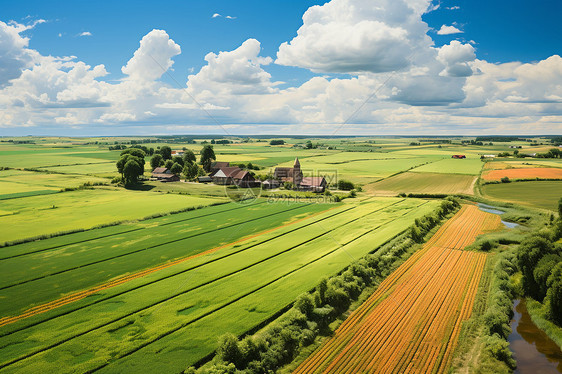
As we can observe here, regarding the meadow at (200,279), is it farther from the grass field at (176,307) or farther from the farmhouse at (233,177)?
the farmhouse at (233,177)

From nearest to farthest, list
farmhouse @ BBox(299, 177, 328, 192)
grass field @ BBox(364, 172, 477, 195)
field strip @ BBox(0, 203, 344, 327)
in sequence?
field strip @ BBox(0, 203, 344, 327)
farmhouse @ BBox(299, 177, 328, 192)
grass field @ BBox(364, 172, 477, 195)

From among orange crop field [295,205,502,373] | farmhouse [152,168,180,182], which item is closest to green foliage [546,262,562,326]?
orange crop field [295,205,502,373]

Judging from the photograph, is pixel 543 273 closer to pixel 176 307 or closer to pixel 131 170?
pixel 176 307

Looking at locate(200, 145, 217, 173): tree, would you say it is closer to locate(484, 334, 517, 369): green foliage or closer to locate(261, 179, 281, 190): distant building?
locate(261, 179, 281, 190): distant building

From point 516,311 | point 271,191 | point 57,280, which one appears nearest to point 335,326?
point 516,311

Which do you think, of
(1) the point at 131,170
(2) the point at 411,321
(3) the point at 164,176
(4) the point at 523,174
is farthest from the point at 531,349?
(3) the point at 164,176

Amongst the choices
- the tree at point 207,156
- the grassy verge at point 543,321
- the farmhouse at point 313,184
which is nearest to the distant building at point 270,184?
the farmhouse at point 313,184
